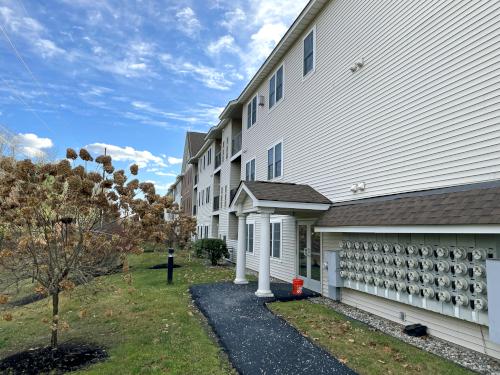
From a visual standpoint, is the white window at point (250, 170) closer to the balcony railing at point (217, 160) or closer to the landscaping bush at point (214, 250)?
the landscaping bush at point (214, 250)

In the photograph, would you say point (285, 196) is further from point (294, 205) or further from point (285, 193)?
point (294, 205)

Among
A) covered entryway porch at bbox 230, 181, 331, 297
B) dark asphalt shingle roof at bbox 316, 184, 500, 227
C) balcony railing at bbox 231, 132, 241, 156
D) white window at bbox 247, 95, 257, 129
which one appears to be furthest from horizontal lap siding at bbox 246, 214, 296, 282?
balcony railing at bbox 231, 132, 241, 156

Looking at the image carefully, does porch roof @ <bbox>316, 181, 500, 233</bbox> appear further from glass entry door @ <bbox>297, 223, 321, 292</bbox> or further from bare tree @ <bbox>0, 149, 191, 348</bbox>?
bare tree @ <bbox>0, 149, 191, 348</bbox>

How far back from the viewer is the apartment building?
5.49 metres

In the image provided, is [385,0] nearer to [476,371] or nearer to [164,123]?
[476,371]

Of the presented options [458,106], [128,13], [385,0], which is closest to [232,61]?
[128,13]

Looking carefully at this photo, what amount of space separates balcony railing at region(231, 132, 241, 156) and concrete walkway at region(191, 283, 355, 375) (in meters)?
12.5

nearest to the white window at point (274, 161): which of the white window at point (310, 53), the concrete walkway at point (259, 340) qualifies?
the white window at point (310, 53)

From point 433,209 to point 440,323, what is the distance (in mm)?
2186

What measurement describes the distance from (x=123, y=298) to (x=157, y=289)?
4.88ft

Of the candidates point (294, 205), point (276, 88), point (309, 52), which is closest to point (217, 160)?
point (276, 88)

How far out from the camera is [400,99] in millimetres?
7488

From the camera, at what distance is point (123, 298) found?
35.1 ft

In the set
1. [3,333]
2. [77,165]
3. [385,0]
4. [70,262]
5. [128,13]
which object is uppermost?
[128,13]
